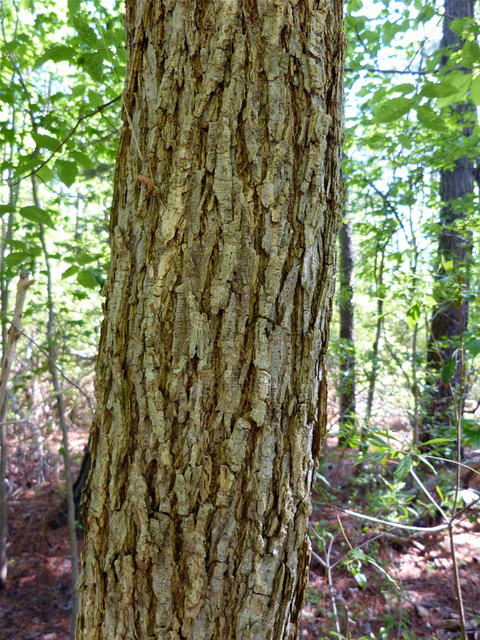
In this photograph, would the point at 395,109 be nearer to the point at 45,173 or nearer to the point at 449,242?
the point at 45,173

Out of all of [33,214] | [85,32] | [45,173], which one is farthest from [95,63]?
[33,214]

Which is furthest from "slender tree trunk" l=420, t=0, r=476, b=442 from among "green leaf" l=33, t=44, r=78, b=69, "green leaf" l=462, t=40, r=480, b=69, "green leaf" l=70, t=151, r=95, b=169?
"green leaf" l=33, t=44, r=78, b=69

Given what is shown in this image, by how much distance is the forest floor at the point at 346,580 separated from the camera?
329 cm

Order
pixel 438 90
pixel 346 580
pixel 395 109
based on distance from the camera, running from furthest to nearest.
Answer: pixel 346 580
pixel 395 109
pixel 438 90

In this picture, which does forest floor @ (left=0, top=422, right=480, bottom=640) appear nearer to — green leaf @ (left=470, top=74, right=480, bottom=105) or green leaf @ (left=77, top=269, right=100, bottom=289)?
green leaf @ (left=77, top=269, right=100, bottom=289)

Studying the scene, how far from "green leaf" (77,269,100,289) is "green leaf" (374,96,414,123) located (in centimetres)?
134

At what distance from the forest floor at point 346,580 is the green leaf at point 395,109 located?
71.9 inches

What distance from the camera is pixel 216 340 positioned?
864 millimetres

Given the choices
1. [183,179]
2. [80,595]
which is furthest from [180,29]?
[80,595]

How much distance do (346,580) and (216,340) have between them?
13.5ft

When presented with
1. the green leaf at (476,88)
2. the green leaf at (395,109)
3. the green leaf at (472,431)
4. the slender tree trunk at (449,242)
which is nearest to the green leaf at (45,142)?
the green leaf at (395,109)

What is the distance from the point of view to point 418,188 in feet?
15.1

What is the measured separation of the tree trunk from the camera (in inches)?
33.7

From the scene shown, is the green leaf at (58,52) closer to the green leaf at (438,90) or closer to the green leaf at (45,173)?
the green leaf at (45,173)
